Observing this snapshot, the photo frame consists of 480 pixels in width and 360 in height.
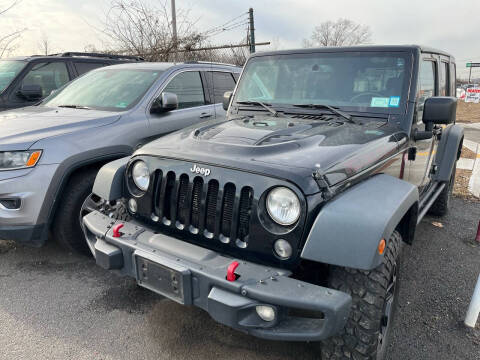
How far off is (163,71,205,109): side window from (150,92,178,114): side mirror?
0.87ft

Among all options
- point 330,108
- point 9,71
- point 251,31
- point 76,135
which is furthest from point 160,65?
point 251,31

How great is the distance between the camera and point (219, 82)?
213 inches

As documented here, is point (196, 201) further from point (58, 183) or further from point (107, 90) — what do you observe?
point (107, 90)

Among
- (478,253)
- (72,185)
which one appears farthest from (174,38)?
(478,253)

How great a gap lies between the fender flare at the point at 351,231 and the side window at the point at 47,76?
5.53m

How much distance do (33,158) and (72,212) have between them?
59cm

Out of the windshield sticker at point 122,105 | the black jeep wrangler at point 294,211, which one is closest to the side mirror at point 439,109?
the black jeep wrangler at point 294,211

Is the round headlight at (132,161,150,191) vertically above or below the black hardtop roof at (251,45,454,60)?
below

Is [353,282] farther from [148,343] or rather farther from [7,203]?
[7,203]

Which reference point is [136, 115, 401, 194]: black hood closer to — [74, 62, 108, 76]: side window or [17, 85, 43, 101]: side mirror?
[17, 85, 43, 101]: side mirror

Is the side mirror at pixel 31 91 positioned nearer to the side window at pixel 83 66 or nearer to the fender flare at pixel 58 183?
the side window at pixel 83 66

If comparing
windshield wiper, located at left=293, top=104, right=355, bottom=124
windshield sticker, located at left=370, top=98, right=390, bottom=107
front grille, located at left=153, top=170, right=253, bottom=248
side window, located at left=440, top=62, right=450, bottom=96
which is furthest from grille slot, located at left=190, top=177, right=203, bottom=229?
side window, located at left=440, top=62, right=450, bottom=96

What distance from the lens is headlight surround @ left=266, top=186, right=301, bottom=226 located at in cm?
195

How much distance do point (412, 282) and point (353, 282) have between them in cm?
172
